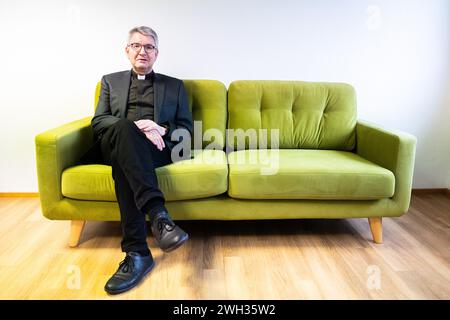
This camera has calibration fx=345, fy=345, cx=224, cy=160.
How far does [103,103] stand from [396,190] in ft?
5.32

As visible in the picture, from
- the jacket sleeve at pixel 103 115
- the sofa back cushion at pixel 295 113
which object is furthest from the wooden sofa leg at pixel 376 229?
the jacket sleeve at pixel 103 115

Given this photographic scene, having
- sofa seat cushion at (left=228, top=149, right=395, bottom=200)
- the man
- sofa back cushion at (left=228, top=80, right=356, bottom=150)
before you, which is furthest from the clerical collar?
sofa seat cushion at (left=228, top=149, right=395, bottom=200)

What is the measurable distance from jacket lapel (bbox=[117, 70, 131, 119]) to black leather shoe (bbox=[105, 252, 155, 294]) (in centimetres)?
78

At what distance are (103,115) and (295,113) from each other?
3.83ft

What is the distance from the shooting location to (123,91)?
191cm

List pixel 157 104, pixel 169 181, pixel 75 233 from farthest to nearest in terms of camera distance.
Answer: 1. pixel 157 104
2. pixel 75 233
3. pixel 169 181

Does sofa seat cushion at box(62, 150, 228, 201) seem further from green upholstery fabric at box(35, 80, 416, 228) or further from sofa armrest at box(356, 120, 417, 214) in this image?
sofa armrest at box(356, 120, 417, 214)

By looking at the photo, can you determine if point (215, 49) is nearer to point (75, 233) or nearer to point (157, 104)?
point (157, 104)

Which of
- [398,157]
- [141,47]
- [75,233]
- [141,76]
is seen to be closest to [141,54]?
[141,47]

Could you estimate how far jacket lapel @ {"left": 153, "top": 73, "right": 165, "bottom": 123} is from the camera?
1871 millimetres

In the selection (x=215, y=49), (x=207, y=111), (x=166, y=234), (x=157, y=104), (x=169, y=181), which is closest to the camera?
(x=166, y=234)

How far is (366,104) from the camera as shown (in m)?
2.51
